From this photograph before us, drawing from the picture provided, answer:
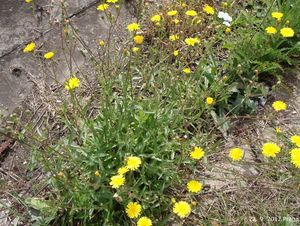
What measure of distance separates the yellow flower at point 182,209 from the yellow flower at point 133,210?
0.61ft

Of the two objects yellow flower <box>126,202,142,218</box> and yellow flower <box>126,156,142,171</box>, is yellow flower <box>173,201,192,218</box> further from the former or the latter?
yellow flower <box>126,156,142,171</box>

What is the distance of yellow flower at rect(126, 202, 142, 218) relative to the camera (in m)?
1.77

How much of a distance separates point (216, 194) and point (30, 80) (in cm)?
149

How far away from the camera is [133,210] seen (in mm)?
1786

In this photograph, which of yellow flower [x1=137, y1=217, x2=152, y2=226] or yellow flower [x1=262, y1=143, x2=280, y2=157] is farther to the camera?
yellow flower [x1=262, y1=143, x2=280, y2=157]

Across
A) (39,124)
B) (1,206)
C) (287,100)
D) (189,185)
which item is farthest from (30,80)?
(287,100)

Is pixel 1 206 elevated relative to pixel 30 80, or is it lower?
lower

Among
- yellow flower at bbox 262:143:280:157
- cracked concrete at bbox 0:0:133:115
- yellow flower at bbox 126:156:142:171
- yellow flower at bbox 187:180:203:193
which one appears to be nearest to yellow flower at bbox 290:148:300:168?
yellow flower at bbox 262:143:280:157

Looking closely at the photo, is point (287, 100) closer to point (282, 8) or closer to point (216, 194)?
point (282, 8)

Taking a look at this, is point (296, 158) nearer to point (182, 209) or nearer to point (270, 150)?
point (270, 150)

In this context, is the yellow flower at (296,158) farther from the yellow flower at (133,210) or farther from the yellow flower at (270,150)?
the yellow flower at (133,210)

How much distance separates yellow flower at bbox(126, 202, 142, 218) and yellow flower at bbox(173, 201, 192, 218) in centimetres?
18

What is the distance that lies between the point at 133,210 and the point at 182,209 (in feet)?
0.80

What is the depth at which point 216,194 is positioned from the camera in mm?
2135
